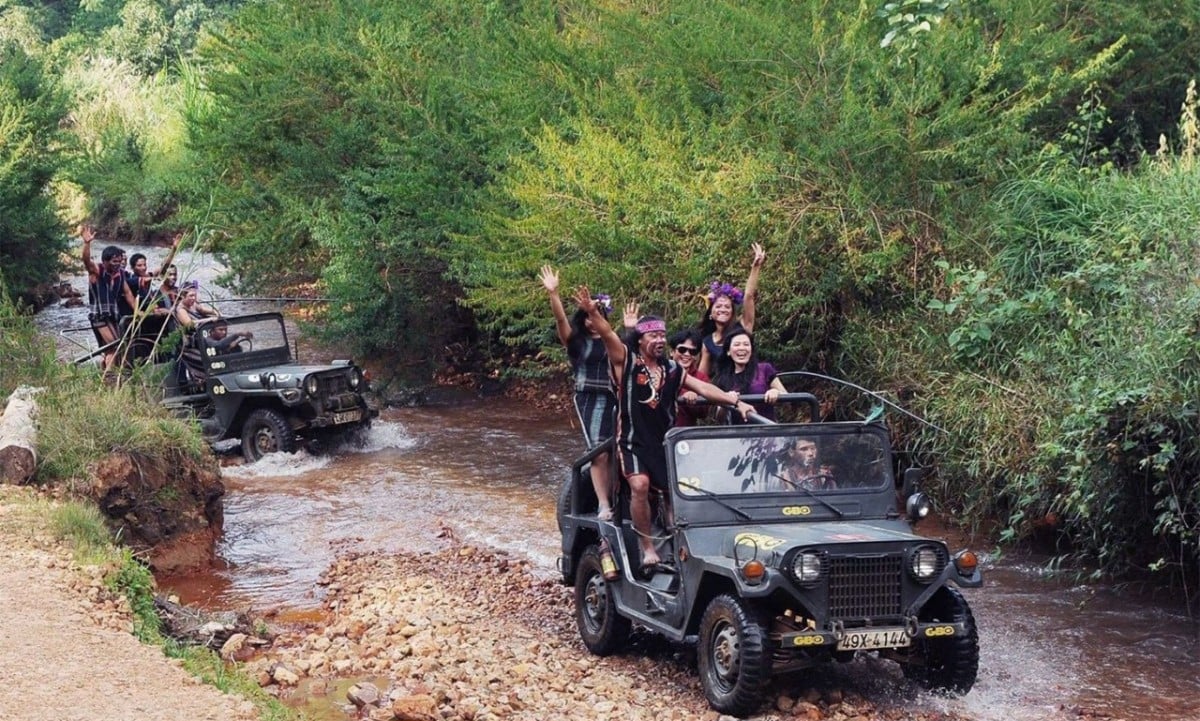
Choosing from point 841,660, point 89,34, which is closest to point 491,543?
point 841,660

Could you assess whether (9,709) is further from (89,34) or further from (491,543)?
(89,34)

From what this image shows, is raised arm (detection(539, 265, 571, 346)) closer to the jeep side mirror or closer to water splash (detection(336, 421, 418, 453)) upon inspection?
the jeep side mirror

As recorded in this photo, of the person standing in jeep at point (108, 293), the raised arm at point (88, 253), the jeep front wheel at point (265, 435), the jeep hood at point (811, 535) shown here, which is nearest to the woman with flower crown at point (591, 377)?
the jeep hood at point (811, 535)

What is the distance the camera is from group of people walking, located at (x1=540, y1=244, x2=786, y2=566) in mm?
8789

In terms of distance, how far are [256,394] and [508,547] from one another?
4.87 metres

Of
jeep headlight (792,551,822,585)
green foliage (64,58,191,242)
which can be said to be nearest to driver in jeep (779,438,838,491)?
jeep headlight (792,551,822,585)

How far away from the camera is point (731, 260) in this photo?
13.5 m

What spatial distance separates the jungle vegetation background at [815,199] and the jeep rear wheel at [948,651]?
7.21 ft

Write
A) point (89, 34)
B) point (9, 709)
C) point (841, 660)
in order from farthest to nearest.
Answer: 1. point (89, 34)
2. point (841, 660)
3. point (9, 709)

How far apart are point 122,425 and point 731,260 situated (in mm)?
5392

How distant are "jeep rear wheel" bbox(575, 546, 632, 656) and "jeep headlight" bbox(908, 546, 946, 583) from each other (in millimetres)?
1976

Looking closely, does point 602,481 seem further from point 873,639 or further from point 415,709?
point 873,639

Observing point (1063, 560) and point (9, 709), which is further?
point (1063, 560)

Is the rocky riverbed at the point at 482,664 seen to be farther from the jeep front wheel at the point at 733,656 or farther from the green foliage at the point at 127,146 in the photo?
the green foliage at the point at 127,146
